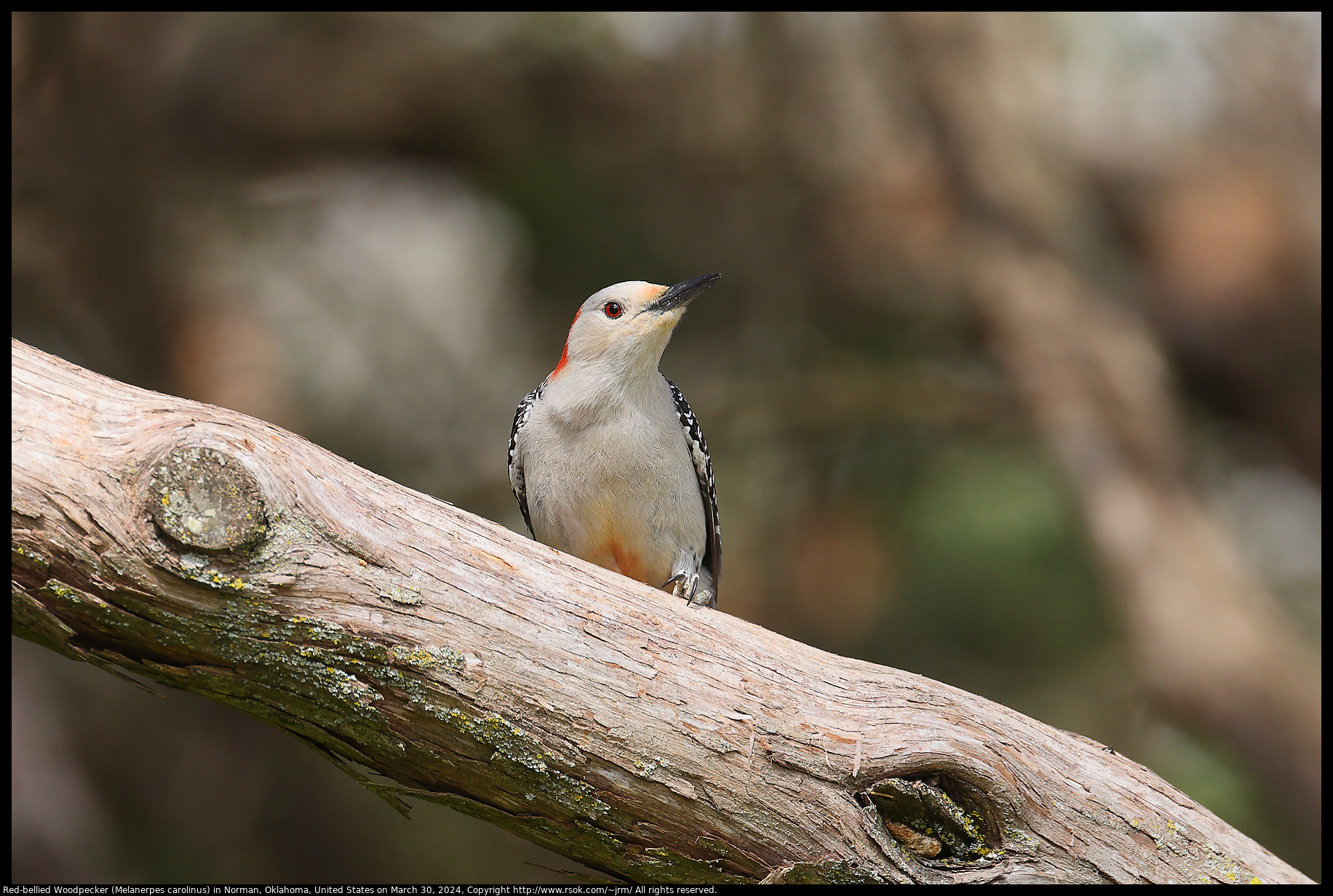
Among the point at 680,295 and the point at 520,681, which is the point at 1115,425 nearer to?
the point at 680,295

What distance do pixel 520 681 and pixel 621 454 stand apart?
1.89 m

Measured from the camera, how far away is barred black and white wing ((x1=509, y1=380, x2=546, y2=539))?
5.24 metres

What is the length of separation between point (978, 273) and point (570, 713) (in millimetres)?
6251

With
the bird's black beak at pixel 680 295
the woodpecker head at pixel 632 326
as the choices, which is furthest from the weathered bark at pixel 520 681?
the bird's black beak at pixel 680 295

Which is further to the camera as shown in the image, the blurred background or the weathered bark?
the blurred background

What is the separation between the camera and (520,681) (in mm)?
2980

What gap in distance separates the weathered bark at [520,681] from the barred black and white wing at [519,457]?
1.95 m

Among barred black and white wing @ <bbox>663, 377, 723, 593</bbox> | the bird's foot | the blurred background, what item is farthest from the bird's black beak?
the blurred background

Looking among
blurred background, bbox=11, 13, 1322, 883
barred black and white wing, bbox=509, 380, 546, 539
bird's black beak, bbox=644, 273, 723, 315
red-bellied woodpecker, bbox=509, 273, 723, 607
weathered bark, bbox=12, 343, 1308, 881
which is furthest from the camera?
blurred background, bbox=11, 13, 1322, 883

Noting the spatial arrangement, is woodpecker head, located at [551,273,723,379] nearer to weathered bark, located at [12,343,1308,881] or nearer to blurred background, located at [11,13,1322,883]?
weathered bark, located at [12,343,1308,881]

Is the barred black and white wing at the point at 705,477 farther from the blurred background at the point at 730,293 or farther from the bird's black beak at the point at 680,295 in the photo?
the blurred background at the point at 730,293

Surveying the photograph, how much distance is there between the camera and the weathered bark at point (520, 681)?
2.69 metres

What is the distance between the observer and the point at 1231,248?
336 inches

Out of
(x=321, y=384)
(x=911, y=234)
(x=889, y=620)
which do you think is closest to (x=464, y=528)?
(x=321, y=384)
